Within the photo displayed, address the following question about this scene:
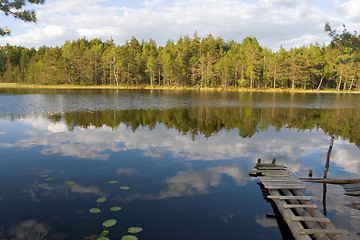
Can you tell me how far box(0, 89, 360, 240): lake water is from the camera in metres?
9.18

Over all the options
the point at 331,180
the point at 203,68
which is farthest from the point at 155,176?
the point at 203,68

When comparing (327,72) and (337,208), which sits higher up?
(327,72)

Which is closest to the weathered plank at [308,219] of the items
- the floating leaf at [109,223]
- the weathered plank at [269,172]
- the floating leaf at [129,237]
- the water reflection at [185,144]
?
the weathered plank at [269,172]

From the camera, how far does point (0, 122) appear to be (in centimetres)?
2848

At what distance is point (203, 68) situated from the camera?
103625mm

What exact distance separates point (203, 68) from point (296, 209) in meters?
97.1

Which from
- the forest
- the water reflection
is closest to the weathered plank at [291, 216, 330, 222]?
the water reflection

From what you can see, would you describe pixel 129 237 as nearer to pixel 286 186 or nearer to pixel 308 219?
pixel 308 219

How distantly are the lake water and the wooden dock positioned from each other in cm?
64

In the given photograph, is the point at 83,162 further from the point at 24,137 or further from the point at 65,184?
the point at 24,137

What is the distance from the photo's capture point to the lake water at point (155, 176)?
918 cm

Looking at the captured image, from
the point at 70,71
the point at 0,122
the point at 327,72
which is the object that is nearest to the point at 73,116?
the point at 0,122

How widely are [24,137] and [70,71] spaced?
105 m

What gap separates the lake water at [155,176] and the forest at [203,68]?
2991 inches
